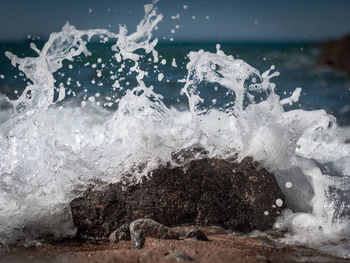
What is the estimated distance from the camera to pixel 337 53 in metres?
2.14

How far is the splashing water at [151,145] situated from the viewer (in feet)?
10.1

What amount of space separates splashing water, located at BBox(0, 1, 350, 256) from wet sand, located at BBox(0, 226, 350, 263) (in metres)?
0.25

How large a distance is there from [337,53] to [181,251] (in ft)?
4.54

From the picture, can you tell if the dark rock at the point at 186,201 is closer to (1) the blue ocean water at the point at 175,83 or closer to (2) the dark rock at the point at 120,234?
(2) the dark rock at the point at 120,234

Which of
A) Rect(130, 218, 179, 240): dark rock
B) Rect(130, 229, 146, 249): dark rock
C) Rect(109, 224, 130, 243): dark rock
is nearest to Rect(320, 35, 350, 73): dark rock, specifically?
Rect(130, 218, 179, 240): dark rock

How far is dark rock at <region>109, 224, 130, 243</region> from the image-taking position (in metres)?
2.81

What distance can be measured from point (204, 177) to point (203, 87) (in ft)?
2.94

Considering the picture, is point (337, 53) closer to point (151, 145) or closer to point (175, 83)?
point (151, 145)

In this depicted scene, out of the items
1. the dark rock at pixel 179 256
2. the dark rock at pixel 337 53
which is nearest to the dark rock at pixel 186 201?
the dark rock at pixel 179 256

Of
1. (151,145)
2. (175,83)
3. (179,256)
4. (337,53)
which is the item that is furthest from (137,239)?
(175,83)

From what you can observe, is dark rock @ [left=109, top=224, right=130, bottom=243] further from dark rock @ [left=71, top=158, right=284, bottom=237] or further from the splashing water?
the splashing water

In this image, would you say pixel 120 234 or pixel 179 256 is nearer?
pixel 179 256

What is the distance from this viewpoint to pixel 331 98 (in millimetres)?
10445

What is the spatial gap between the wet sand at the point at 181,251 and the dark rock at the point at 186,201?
0.45 ft
